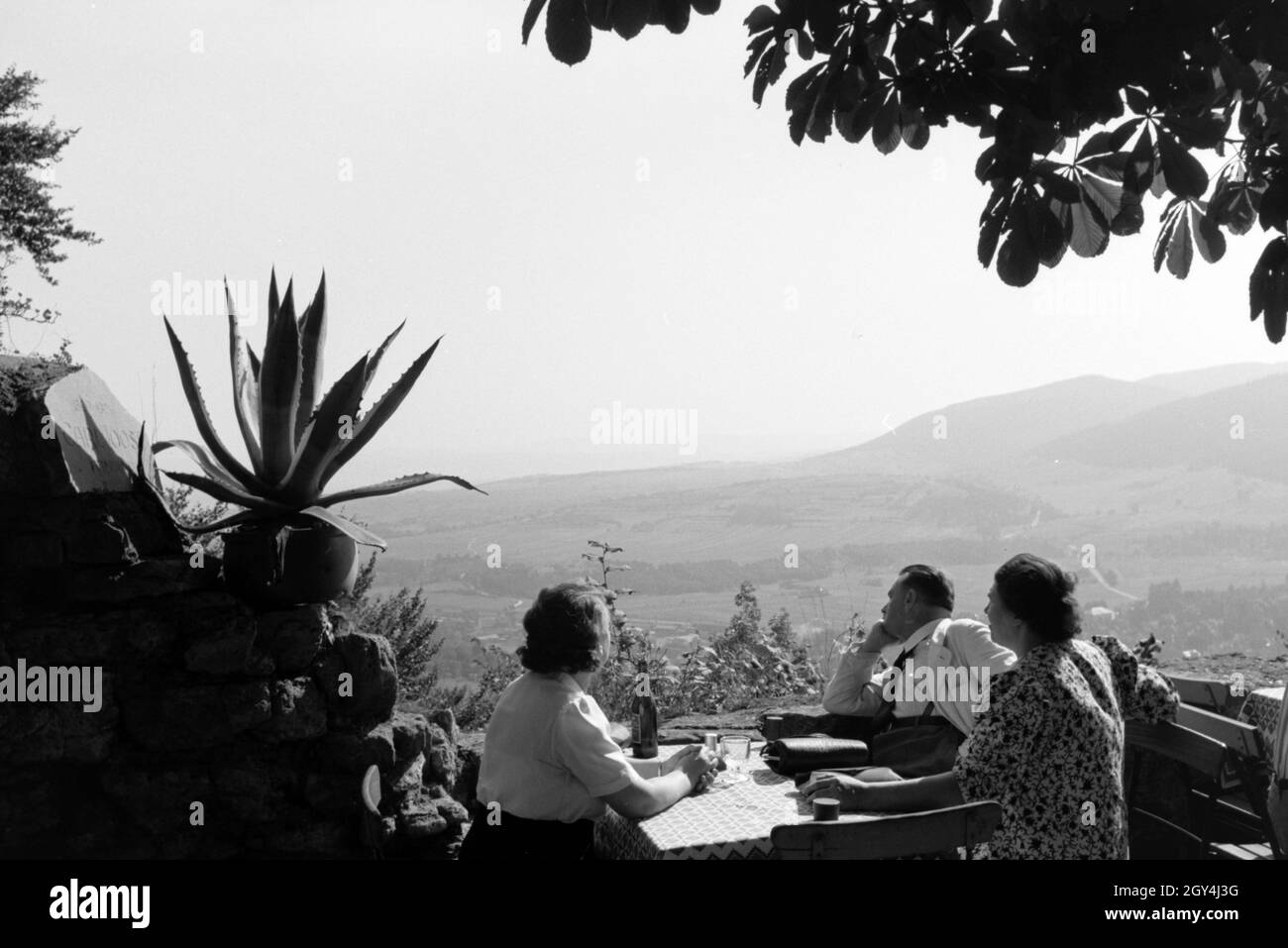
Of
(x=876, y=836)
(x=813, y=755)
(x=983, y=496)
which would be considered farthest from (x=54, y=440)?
(x=983, y=496)

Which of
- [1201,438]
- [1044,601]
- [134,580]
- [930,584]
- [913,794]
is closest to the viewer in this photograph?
[913,794]

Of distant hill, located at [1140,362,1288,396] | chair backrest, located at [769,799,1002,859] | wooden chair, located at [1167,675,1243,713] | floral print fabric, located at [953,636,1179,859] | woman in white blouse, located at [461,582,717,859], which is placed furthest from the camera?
distant hill, located at [1140,362,1288,396]

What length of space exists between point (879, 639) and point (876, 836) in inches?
65.2

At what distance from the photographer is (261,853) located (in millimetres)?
3594

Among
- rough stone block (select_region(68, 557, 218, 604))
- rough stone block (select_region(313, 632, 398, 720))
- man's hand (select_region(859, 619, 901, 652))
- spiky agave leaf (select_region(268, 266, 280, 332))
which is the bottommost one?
rough stone block (select_region(313, 632, 398, 720))

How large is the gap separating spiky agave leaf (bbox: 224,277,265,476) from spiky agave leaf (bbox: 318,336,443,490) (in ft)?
0.90

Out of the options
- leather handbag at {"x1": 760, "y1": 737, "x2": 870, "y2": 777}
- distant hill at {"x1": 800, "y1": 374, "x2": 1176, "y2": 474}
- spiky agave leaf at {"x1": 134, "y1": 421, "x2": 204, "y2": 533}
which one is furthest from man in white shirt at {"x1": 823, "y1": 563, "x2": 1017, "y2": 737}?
distant hill at {"x1": 800, "y1": 374, "x2": 1176, "y2": 474}

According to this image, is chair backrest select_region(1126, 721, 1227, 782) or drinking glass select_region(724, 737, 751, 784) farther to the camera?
drinking glass select_region(724, 737, 751, 784)

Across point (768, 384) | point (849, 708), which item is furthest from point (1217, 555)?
point (849, 708)

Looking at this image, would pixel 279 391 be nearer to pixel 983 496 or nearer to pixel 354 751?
pixel 354 751

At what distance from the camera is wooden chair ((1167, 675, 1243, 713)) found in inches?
173

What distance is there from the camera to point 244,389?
399 cm

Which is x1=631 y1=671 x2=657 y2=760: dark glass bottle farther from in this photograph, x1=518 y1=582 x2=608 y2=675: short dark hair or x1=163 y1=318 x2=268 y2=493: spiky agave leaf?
x1=163 y1=318 x2=268 y2=493: spiky agave leaf
